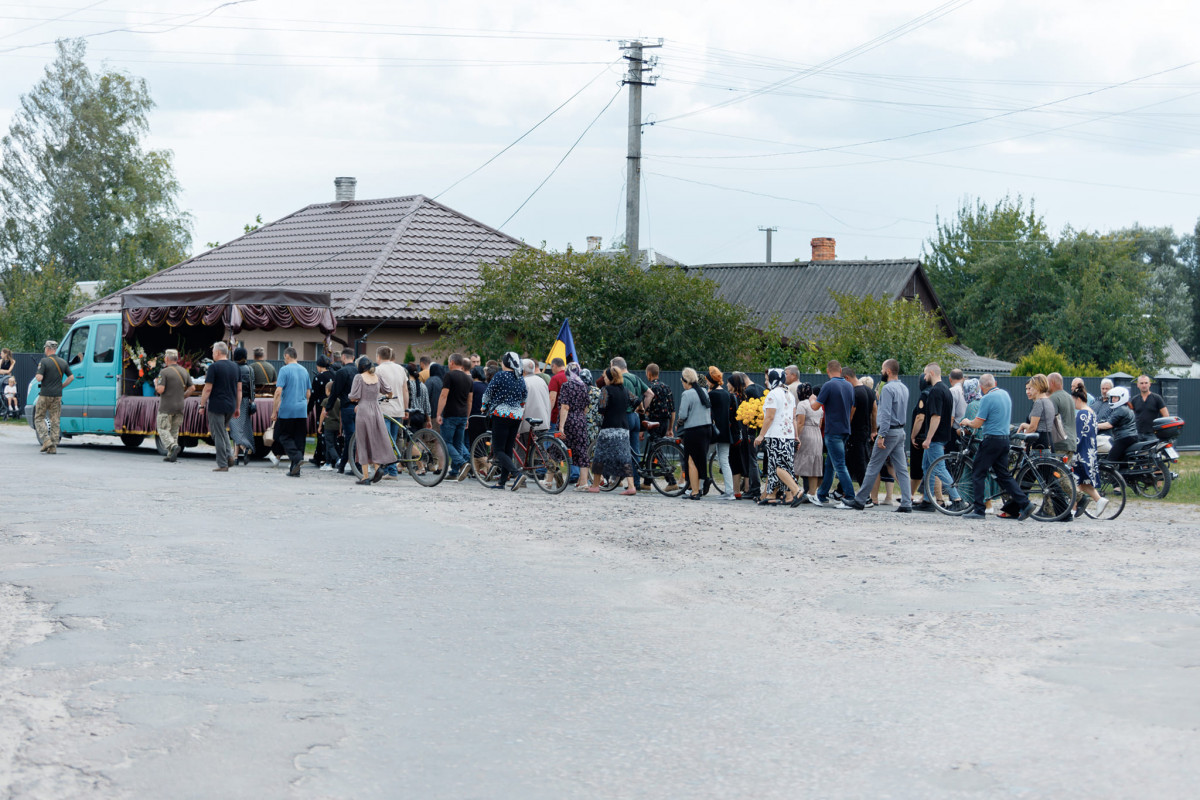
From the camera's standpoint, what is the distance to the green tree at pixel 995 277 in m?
62.1

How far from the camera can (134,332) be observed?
944 inches

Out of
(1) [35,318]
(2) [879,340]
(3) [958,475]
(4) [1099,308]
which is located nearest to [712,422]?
(3) [958,475]

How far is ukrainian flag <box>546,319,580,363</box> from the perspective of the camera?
21348 mm

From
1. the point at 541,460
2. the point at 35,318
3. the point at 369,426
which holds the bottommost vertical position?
the point at 541,460

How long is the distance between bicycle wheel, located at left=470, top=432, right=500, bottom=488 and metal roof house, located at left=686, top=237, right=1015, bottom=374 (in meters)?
26.9

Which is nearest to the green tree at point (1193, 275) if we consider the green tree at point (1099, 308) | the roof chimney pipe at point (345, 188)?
the green tree at point (1099, 308)

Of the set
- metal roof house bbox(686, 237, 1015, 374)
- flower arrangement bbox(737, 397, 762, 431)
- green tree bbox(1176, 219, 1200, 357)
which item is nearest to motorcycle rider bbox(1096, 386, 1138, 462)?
flower arrangement bbox(737, 397, 762, 431)

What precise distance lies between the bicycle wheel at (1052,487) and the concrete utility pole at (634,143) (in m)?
11.8

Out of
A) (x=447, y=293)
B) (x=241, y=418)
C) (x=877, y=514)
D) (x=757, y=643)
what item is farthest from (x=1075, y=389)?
(x=447, y=293)

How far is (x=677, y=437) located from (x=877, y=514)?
11.1ft

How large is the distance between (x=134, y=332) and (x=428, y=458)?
30.3ft

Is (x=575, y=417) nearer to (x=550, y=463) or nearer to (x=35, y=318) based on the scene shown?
(x=550, y=463)

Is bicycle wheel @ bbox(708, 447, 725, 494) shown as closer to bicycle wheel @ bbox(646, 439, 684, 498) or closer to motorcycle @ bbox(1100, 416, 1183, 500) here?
bicycle wheel @ bbox(646, 439, 684, 498)

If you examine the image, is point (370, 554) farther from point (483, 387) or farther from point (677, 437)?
point (483, 387)
